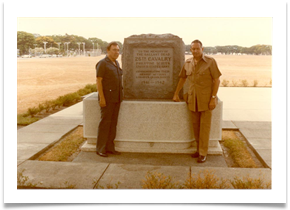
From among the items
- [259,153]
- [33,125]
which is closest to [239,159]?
[259,153]

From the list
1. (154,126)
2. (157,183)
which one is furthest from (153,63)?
(157,183)

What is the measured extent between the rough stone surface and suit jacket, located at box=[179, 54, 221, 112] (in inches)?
35.1

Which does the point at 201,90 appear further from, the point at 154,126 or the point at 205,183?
the point at 205,183

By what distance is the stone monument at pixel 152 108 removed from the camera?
5062mm

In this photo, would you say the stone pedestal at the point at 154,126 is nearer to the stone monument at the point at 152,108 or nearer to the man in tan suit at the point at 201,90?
the stone monument at the point at 152,108

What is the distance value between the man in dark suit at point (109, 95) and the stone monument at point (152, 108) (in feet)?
0.70

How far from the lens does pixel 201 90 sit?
4.52 m

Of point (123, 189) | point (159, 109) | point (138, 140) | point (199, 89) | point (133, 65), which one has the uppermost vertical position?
point (133, 65)

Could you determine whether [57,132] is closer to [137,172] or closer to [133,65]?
[133,65]

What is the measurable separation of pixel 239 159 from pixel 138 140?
1725 millimetres

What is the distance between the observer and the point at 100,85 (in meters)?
4.59

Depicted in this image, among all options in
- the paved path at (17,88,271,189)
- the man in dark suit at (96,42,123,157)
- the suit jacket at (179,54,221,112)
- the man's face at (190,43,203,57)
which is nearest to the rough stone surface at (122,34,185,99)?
the man in dark suit at (96,42,123,157)

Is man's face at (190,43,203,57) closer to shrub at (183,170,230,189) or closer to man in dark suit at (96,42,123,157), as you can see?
man in dark suit at (96,42,123,157)

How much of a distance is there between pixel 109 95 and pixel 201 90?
145 cm
